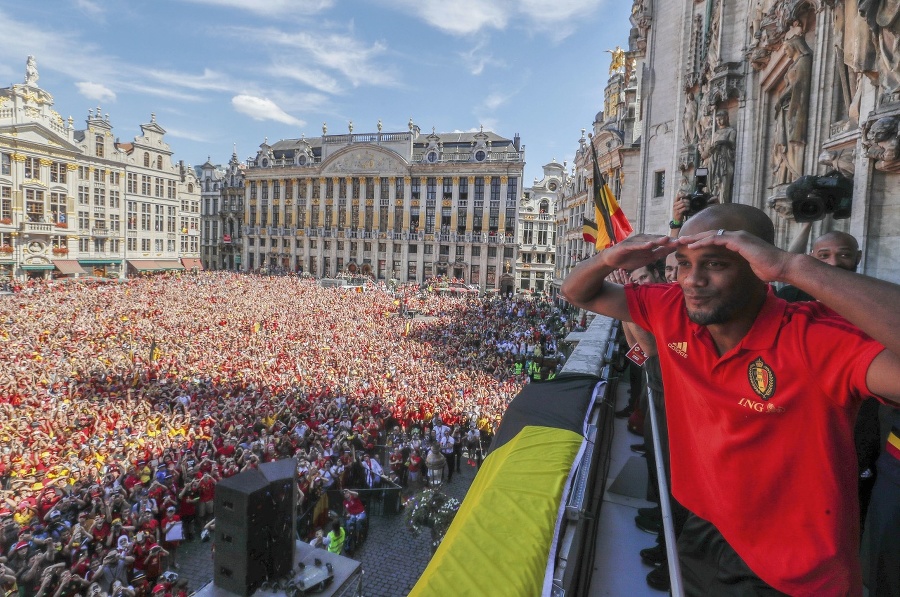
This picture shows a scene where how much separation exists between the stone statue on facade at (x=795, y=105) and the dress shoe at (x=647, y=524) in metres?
6.27

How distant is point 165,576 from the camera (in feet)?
24.7

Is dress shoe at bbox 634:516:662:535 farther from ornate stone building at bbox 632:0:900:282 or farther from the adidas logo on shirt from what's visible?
ornate stone building at bbox 632:0:900:282

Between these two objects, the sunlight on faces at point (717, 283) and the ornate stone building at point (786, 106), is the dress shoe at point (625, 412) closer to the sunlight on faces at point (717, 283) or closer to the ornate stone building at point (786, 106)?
the ornate stone building at point (786, 106)

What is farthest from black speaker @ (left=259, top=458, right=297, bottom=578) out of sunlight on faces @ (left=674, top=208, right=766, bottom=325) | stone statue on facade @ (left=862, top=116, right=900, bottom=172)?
stone statue on facade @ (left=862, top=116, right=900, bottom=172)

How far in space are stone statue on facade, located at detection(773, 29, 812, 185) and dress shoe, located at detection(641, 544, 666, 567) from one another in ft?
21.6

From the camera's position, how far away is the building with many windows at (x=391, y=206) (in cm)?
6219

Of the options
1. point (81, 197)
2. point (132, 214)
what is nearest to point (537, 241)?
point (132, 214)

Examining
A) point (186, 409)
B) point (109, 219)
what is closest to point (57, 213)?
point (109, 219)

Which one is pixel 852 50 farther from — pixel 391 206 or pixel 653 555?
pixel 391 206

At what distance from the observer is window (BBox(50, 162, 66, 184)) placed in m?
50.3

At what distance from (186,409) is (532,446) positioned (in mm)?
12432

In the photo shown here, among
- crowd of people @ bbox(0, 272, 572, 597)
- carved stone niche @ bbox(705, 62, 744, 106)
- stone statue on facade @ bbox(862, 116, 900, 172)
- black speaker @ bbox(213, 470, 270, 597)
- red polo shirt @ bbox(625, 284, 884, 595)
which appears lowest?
crowd of people @ bbox(0, 272, 572, 597)

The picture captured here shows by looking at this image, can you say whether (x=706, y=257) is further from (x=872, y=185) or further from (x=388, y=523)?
(x=388, y=523)

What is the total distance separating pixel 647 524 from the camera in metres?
4.20
